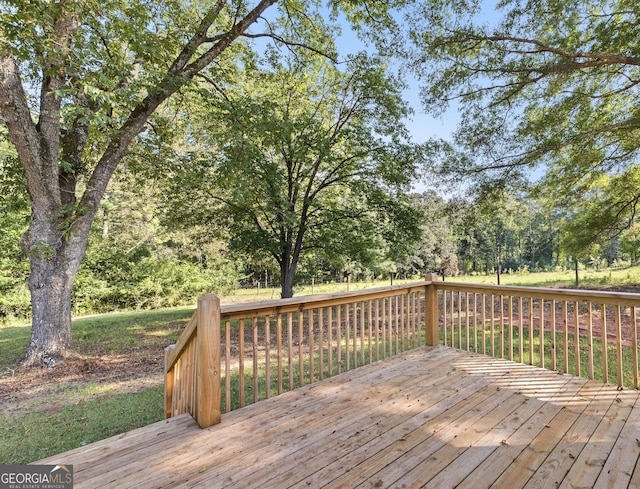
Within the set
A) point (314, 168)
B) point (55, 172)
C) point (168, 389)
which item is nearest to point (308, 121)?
point (314, 168)

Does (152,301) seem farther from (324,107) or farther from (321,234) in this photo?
(324,107)

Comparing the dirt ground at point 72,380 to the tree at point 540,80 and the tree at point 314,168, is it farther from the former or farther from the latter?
→ the tree at point 540,80

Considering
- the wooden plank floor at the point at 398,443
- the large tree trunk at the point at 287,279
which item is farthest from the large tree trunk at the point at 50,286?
the large tree trunk at the point at 287,279

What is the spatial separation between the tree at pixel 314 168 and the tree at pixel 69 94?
1201mm

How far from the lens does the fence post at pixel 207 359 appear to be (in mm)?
2055

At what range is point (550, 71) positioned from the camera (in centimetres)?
470

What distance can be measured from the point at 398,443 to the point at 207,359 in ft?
4.51

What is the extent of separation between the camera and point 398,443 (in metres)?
1.92

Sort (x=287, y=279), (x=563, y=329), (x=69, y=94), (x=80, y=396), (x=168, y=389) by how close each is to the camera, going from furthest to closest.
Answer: (x=287, y=279) < (x=69, y=94) < (x=80, y=396) < (x=563, y=329) < (x=168, y=389)

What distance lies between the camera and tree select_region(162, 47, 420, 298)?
6.41 metres

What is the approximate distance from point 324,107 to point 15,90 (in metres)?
5.64

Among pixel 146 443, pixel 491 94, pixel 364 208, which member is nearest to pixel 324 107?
pixel 364 208

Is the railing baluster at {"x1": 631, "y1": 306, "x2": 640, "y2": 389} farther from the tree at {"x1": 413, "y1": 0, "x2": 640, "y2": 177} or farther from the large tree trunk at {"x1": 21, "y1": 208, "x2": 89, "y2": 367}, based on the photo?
the large tree trunk at {"x1": 21, "y1": 208, "x2": 89, "y2": 367}

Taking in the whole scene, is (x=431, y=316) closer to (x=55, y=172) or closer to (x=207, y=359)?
(x=207, y=359)
